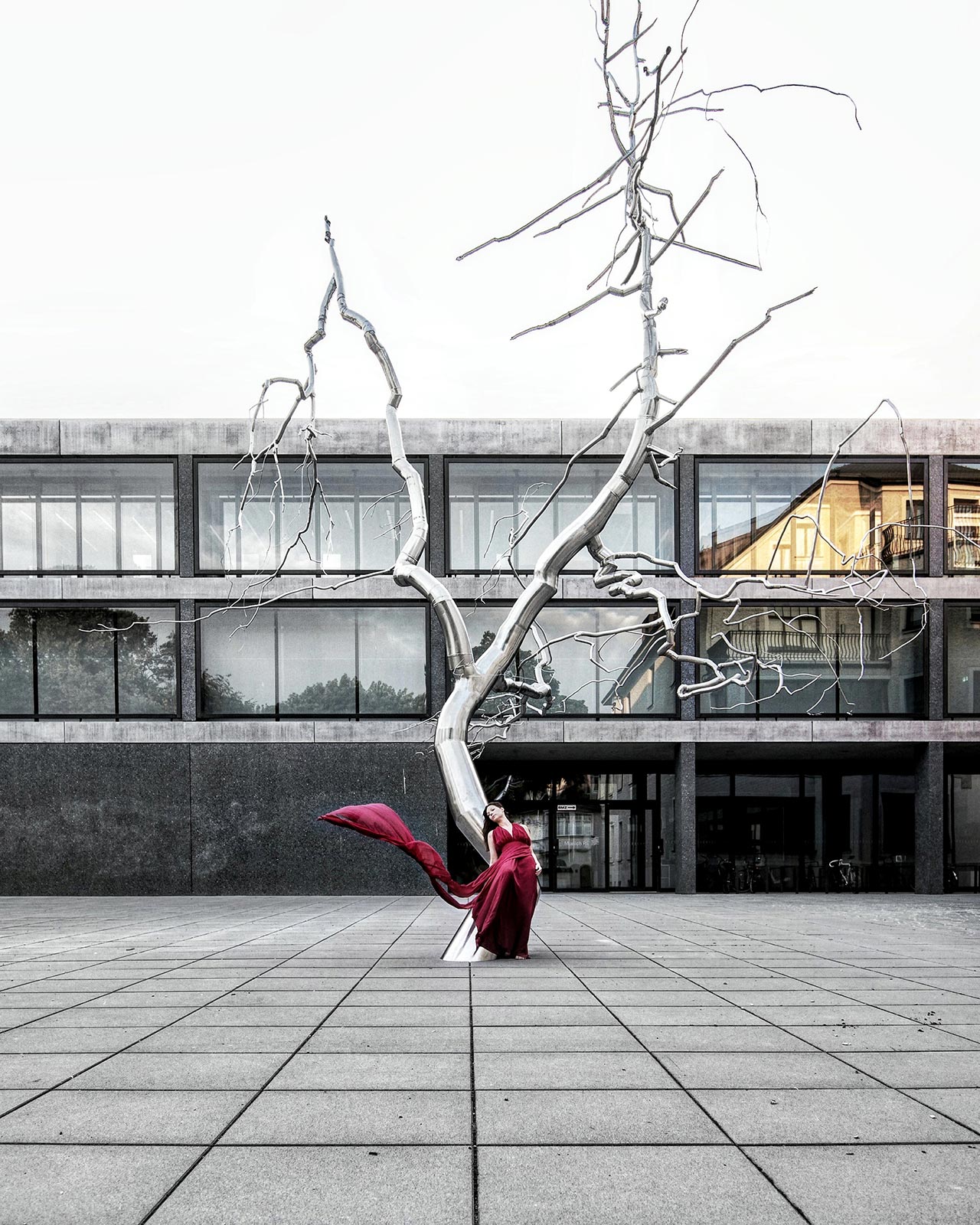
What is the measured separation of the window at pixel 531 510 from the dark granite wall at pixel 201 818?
18.9 ft

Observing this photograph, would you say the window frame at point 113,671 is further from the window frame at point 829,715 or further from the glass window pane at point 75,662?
the window frame at point 829,715

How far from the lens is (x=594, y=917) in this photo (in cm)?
1722

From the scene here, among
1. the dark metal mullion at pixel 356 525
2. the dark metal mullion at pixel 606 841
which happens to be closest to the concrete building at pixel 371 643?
the dark metal mullion at pixel 356 525

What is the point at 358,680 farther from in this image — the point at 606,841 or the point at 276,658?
the point at 606,841

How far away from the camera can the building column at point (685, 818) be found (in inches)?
992

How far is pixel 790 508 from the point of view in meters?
25.9

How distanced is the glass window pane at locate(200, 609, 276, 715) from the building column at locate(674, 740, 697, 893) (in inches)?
415

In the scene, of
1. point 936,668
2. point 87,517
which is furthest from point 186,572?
point 936,668

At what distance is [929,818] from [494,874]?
19.2 meters
